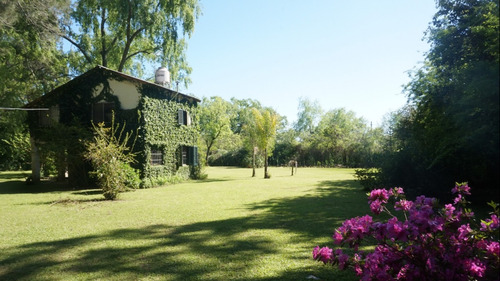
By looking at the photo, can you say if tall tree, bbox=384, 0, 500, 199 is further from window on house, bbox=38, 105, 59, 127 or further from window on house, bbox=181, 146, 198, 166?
window on house, bbox=38, 105, 59, 127

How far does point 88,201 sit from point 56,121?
305 inches

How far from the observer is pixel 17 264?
4.68 meters

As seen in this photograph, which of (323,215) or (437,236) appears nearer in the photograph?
(437,236)

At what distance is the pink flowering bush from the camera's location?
2672 millimetres

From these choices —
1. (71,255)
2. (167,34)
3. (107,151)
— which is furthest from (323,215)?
(167,34)

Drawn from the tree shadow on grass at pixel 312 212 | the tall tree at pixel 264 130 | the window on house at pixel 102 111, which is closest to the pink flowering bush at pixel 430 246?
the tree shadow on grass at pixel 312 212

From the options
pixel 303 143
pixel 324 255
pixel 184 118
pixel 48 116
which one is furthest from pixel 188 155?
pixel 303 143

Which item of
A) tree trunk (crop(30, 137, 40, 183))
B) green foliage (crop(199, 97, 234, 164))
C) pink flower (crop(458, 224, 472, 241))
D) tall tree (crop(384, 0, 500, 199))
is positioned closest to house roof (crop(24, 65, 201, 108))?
tree trunk (crop(30, 137, 40, 183))

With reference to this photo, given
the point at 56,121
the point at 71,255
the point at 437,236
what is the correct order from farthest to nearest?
the point at 56,121
the point at 71,255
the point at 437,236

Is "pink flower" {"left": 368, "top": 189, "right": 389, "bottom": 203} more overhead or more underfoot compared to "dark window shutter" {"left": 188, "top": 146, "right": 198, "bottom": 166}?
more underfoot

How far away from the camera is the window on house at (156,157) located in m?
17.9

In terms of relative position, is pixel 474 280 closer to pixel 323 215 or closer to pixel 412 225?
pixel 412 225

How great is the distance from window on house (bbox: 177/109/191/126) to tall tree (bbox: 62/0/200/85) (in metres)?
4.86

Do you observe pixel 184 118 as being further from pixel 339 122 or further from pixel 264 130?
pixel 339 122
